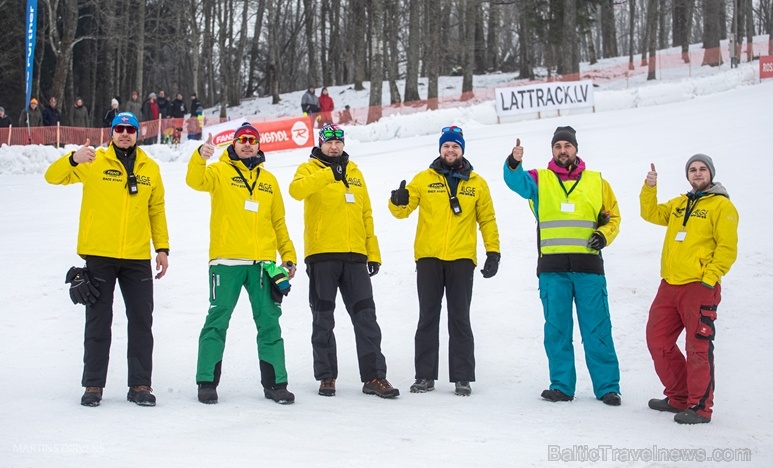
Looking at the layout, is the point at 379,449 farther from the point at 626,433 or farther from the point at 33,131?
the point at 33,131

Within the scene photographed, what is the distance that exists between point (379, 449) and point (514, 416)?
1.26 meters

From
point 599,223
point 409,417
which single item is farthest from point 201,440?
point 599,223

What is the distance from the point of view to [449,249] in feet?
21.4

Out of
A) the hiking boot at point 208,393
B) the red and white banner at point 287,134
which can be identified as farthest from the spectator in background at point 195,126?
the hiking boot at point 208,393

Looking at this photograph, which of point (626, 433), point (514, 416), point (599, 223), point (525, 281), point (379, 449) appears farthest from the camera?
point (525, 281)

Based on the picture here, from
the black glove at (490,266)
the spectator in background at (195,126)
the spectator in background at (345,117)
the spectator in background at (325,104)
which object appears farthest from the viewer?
the spectator in background at (345,117)

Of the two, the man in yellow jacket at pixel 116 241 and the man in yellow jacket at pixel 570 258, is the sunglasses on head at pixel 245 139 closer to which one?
the man in yellow jacket at pixel 116 241

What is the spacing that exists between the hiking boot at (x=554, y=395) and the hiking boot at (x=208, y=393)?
2.28 m

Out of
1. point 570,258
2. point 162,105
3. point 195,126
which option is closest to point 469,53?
point 162,105

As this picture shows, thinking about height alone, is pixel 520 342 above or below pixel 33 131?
below

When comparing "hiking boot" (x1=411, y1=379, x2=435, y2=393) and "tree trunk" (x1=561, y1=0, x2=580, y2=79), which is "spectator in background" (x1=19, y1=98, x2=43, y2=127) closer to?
"hiking boot" (x1=411, y1=379, x2=435, y2=393)

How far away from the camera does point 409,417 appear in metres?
5.49

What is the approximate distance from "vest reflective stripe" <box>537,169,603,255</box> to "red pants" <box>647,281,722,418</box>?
669 millimetres

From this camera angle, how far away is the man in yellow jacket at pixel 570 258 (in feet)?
20.4
